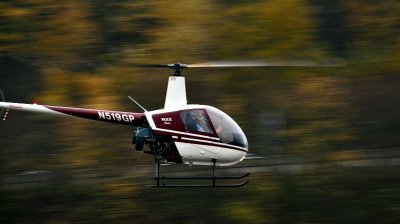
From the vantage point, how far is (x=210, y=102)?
31969 mm

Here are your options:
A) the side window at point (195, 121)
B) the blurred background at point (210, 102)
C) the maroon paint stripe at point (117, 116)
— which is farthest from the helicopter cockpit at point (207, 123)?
the blurred background at point (210, 102)

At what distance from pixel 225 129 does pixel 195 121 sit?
55cm

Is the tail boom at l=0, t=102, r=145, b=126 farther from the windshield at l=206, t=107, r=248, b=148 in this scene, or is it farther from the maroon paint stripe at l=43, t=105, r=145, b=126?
the windshield at l=206, t=107, r=248, b=148

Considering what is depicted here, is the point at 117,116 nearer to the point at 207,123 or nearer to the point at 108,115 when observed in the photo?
the point at 108,115

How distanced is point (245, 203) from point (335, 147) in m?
3.67

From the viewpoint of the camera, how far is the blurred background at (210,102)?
106 ft

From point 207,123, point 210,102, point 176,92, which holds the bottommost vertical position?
point 210,102

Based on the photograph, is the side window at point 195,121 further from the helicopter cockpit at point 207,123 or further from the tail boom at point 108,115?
the tail boom at point 108,115

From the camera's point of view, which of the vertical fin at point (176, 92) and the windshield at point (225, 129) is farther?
the windshield at point (225, 129)

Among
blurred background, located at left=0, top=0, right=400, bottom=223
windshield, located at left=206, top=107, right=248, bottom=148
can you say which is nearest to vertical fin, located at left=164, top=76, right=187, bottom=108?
windshield, located at left=206, top=107, right=248, bottom=148

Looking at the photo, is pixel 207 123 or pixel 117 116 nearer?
pixel 207 123

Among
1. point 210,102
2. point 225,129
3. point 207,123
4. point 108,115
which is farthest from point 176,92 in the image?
point 210,102

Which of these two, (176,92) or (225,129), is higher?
(176,92)

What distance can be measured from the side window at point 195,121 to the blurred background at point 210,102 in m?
13.2
